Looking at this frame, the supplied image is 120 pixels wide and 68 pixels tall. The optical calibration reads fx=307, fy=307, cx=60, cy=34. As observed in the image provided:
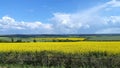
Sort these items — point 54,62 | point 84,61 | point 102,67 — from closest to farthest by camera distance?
point 102,67 → point 84,61 → point 54,62

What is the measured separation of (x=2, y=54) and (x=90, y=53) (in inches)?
324

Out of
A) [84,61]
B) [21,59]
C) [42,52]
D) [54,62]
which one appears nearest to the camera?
[84,61]

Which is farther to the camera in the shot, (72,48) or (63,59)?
(72,48)

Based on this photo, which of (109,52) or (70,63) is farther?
(109,52)

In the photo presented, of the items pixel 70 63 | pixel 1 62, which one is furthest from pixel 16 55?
pixel 70 63

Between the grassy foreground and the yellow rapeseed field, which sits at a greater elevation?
the yellow rapeseed field

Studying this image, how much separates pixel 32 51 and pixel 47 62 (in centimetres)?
504

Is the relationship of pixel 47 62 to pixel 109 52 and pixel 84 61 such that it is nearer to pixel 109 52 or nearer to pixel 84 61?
pixel 84 61

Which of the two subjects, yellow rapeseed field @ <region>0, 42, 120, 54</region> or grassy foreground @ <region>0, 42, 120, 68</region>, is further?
yellow rapeseed field @ <region>0, 42, 120, 54</region>

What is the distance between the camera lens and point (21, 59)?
25.8 metres

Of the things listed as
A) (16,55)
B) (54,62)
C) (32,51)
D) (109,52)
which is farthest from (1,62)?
(109,52)

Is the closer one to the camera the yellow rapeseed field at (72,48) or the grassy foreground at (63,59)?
the grassy foreground at (63,59)

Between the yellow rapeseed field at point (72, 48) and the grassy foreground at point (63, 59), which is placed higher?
the yellow rapeseed field at point (72, 48)

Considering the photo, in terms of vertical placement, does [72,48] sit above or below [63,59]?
above
